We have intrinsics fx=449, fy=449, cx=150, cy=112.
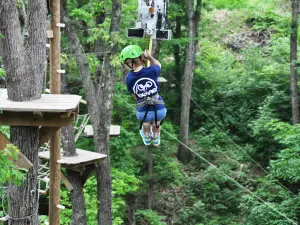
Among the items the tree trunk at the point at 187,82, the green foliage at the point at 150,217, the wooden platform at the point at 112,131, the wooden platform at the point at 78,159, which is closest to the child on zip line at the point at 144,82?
the wooden platform at the point at 78,159

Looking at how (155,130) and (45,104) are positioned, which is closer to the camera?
(45,104)

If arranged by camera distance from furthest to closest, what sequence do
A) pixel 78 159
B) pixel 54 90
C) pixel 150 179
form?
1. pixel 150 179
2. pixel 78 159
3. pixel 54 90

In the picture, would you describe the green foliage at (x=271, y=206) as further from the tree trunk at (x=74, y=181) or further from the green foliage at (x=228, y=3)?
the green foliage at (x=228, y=3)

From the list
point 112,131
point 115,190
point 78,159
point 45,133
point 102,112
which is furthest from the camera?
point 115,190

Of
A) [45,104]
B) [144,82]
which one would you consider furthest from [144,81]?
[45,104]

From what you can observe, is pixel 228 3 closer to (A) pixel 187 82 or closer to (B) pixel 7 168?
(A) pixel 187 82

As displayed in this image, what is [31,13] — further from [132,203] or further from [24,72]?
[132,203]

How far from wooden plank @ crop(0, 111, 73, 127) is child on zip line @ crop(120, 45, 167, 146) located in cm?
91

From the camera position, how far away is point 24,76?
5445 millimetres

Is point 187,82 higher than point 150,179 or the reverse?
higher

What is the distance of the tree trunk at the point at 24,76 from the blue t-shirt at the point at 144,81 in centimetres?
115

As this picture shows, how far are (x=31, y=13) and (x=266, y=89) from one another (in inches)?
491

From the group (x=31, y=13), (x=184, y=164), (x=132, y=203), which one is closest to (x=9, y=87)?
(x=31, y=13)

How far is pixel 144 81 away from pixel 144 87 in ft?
0.26
